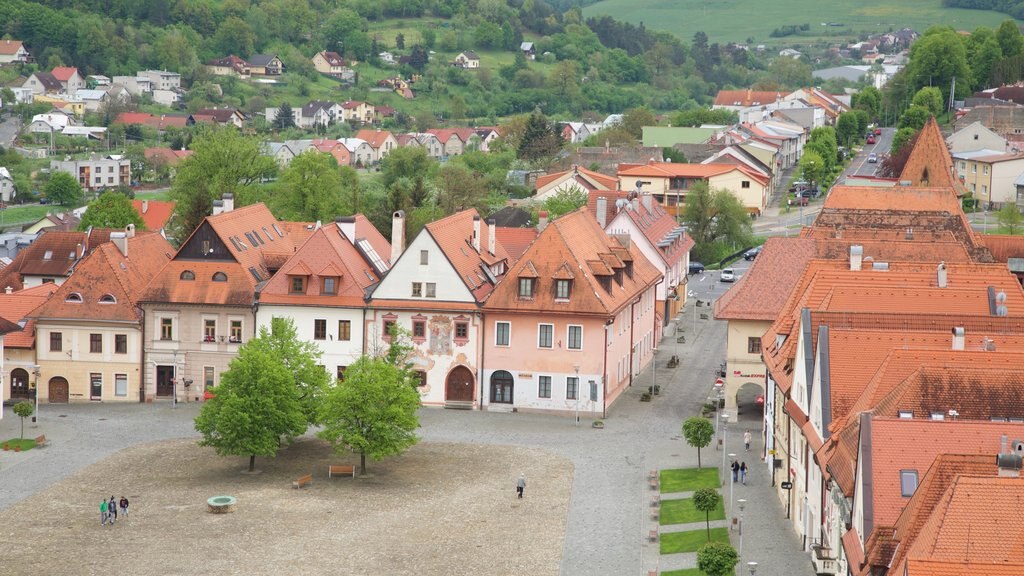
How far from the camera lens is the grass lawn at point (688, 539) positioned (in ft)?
179

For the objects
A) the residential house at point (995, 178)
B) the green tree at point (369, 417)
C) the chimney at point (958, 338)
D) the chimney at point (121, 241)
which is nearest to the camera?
the chimney at point (958, 338)

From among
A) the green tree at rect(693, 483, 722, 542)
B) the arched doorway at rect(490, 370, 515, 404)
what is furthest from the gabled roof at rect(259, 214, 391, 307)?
the green tree at rect(693, 483, 722, 542)

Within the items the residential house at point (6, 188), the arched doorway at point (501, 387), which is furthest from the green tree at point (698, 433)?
the residential house at point (6, 188)

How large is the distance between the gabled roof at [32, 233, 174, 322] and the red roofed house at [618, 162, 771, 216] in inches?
2532

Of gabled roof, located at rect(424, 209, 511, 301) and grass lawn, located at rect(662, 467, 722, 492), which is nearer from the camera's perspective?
grass lawn, located at rect(662, 467, 722, 492)

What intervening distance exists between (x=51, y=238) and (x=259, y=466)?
33453 millimetres

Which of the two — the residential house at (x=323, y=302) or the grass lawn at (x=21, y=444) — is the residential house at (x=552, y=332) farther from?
the grass lawn at (x=21, y=444)

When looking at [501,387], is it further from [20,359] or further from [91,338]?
[20,359]

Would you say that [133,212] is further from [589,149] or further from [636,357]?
[589,149]

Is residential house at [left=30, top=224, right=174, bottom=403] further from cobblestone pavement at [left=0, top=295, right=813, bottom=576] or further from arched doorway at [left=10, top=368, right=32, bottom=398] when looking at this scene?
cobblestone pavement at [left=0, top=295, right=813, bottom=576]

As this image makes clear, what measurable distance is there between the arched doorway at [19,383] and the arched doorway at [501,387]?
21716 mm

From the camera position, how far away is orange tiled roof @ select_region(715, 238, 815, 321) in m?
75.2

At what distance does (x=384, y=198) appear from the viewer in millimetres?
127688

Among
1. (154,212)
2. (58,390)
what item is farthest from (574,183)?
(58,390)
